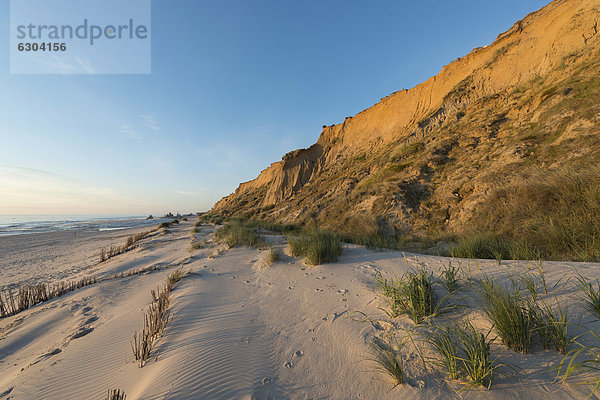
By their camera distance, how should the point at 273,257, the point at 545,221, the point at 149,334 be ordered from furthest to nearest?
the point at 273,257 < the point at 545,221 < the point at 149,334

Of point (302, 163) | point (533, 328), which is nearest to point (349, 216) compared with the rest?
point (533, 328)

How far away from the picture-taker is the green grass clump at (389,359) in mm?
1809

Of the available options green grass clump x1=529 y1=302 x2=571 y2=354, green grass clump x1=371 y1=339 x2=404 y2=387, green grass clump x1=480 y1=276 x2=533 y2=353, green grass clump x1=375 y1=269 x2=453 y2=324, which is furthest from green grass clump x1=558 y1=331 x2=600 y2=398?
green grass clump x1=371 y1=339 x2=404 y2=387

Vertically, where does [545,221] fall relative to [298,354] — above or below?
above

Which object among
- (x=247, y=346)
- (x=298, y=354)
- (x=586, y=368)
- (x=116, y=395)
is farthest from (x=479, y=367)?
(x=116, y=395)

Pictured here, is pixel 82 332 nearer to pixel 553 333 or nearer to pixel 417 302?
pixel 417 302

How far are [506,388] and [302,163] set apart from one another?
28.8 metres

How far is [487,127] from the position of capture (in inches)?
496

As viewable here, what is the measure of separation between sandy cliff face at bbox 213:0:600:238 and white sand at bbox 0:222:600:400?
7.08m

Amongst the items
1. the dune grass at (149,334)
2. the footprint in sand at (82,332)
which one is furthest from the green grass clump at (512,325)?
the footprint in sand at (82,332)

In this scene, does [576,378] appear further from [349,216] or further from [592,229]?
[349,216]

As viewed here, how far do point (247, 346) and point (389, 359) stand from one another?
1549 mm

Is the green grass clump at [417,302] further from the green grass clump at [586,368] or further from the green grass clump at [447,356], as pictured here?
the green grass clump at [586,368]

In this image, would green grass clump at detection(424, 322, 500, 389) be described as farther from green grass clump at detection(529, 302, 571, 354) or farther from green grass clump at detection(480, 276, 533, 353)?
green grass clump at detection(529, 302, 571, 354)
